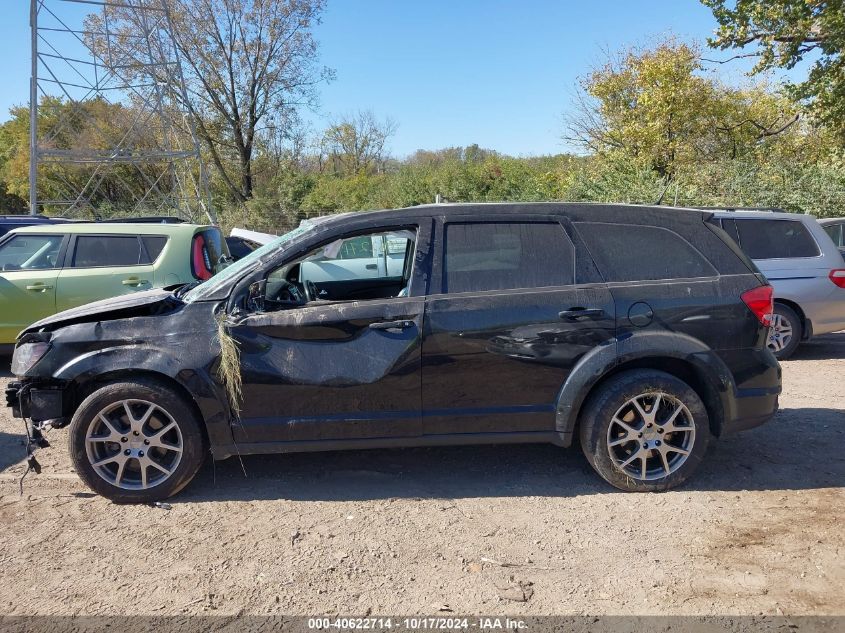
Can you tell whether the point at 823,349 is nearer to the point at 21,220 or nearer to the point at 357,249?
the point at 357,249

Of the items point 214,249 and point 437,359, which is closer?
point 437,359

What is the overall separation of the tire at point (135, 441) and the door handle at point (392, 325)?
124 centimetres

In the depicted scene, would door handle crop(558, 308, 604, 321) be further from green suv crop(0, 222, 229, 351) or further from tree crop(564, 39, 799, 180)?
tree crop(564, 39, 799, 180)

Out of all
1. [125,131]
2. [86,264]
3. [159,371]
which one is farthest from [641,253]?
[125,131]

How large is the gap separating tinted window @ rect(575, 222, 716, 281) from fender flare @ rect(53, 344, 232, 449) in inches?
99.9

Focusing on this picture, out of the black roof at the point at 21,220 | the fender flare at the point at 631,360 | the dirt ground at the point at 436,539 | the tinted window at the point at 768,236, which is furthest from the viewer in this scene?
the black roof at the point at 21,220

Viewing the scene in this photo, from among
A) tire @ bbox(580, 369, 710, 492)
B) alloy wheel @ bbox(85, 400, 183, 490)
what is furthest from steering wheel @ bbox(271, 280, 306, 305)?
tire @ bbox(580, 369, 710, 492)

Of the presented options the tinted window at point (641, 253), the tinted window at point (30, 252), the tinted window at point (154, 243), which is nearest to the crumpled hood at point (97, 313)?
the tinted window at point (641, 253)

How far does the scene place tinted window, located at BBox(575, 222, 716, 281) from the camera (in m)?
4.43

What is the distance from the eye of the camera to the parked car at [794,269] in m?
8.27

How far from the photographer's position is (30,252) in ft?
25.8

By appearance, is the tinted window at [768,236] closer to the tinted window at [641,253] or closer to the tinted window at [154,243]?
the tinted window at [641,253]

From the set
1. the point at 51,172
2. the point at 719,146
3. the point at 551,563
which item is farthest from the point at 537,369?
the point at 51,172

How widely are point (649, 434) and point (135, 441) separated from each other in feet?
10.5
